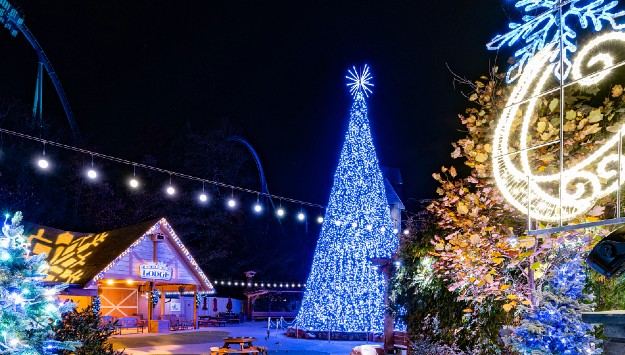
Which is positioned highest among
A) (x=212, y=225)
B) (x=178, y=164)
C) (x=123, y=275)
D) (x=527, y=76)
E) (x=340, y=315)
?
(x=178, y=164)

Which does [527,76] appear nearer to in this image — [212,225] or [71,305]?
[71,305]

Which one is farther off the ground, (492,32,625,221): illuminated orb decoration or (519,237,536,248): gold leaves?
(492,32,625,221): illuminated orb decoration

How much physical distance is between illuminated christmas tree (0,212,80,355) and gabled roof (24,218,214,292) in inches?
520

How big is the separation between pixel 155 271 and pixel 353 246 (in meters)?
8.73

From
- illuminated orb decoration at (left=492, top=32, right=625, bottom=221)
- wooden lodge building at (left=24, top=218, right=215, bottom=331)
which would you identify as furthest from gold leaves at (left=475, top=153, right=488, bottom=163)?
wooden lodge building at (left=24, top=218, right=215, bottom=331)

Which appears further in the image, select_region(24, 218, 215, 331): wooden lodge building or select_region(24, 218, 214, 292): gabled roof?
select_region(24, 218, 215, 331): wooden lodge building

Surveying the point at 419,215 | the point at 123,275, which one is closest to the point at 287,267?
the point at 123,275

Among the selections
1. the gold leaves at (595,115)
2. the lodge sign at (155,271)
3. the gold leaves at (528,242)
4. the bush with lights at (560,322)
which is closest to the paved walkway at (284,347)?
the lodge sign at (155,271)

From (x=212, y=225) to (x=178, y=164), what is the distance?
16.4 feet

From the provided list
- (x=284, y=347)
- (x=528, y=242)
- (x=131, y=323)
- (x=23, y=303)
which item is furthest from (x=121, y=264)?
(x=528, y=242)

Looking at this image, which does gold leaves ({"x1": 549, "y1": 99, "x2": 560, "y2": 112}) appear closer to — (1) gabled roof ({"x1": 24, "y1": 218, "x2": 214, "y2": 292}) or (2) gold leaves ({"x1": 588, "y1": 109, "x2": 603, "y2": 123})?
(2) gold leaves ({"x1": 588, "y1": 109, "x2": 603, "y2": 123})

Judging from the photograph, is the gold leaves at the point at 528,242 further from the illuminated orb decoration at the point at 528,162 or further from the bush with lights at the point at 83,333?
the bush with lights at the point at 83,333

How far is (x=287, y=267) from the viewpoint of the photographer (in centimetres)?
4238

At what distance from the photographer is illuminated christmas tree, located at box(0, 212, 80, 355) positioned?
24.0ft
